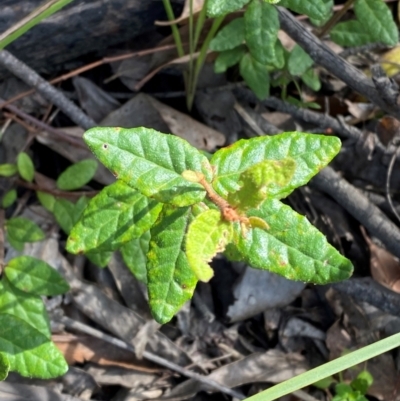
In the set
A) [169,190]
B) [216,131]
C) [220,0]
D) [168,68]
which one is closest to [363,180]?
[216,131]

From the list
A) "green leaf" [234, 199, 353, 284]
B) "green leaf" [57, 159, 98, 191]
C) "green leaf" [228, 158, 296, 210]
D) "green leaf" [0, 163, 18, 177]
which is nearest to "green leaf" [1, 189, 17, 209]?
"green leaf" [0, 163, 18, 177]

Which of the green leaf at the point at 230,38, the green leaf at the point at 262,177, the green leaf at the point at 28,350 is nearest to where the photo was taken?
the green leaf at the point at 262,177

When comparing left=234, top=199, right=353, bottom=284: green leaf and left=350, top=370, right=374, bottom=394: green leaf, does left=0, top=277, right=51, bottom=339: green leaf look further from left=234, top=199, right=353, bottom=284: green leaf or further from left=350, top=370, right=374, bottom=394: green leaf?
left=350, top=370, right=374, bottom=394: green leaf

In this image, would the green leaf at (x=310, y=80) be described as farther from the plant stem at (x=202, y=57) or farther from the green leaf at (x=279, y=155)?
the green leaf at (x=279, y=155)

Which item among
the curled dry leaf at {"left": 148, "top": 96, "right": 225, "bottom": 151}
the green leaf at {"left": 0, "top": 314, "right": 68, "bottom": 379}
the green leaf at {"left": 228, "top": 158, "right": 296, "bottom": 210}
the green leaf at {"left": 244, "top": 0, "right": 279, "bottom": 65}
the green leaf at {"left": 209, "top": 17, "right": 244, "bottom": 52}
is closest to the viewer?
the green leaf at {"left": 228, "top": 158, "right": 296, "bottom": 210}

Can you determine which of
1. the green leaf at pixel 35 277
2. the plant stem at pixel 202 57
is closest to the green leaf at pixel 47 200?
the green leaf at pixel 35 277
